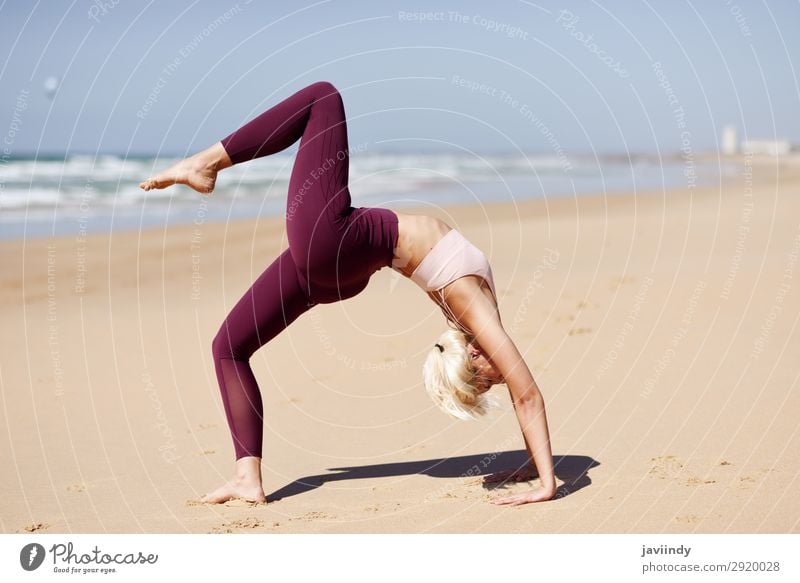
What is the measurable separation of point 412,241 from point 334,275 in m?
0.50

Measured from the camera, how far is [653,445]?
6289mm

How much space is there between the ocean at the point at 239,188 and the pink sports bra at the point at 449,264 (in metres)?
11.2

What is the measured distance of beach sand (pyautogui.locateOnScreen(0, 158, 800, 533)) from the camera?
5.36 metres

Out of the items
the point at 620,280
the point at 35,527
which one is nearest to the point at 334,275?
the point at 35,527

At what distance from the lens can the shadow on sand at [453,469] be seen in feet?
19.5

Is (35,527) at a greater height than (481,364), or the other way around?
(481,364)

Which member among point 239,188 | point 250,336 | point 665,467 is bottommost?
point 665,467

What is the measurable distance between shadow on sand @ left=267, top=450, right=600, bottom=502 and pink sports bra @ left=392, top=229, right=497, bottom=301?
130 centimetres

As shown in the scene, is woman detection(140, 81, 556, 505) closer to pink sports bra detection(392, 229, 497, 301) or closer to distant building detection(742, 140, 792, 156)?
pink sports bra detection(392, 229, 497, 301)

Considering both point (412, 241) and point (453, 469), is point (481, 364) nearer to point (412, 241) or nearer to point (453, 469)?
point (412, 241)

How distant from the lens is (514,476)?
591cm

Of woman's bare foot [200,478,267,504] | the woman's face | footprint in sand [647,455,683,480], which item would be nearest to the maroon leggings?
woman's bare foot [200,478,267,504]

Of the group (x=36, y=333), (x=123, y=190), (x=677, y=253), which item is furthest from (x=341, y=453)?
(x=123, y=190)
